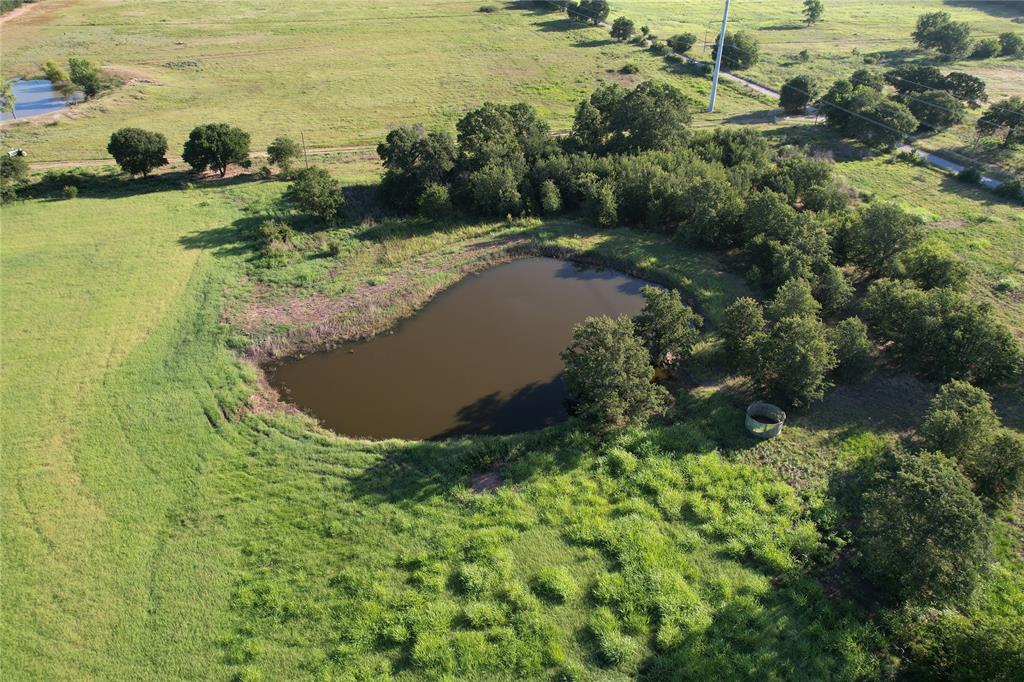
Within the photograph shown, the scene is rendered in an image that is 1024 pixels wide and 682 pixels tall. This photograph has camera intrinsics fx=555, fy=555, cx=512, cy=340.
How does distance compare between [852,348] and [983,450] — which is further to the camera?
[852,348]

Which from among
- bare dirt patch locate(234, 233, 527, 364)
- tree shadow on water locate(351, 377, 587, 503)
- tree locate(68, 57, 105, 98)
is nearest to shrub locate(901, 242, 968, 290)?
tree shadow on water locate(351, 377, 587, 503)

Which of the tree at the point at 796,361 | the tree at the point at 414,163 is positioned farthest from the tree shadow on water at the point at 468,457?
the tree at the point at 414,163

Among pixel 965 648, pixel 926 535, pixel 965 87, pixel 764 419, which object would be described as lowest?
pixel 965 648

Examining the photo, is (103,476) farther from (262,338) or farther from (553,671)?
(553,671)

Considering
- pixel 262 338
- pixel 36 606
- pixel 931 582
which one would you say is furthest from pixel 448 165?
pixel 931 582

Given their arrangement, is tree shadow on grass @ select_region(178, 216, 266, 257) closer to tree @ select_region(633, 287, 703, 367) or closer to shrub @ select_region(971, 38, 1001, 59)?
tree @ select_region(633, 287, 703, 367)

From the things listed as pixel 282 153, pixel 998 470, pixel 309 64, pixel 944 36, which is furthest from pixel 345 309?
pixel 944 36

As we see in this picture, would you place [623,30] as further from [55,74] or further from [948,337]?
[948,337]
